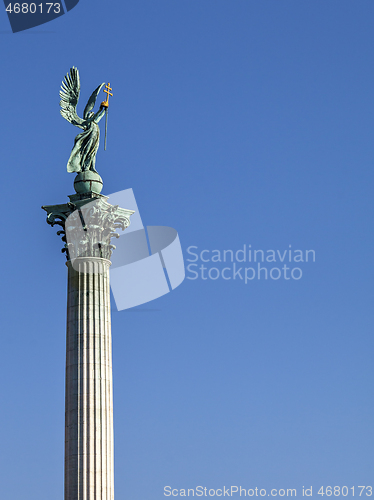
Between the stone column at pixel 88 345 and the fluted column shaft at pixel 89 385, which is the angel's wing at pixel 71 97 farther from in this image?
the fluted column shaft at pixel 89 385

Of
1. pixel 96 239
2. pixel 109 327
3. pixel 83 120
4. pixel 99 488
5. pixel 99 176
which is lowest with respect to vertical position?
pixel 99 488

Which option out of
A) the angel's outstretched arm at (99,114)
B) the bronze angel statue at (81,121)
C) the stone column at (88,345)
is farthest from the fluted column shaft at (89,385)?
the angel's outstretched arm at (99,114)

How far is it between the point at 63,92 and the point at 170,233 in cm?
1050

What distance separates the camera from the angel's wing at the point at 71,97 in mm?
51469

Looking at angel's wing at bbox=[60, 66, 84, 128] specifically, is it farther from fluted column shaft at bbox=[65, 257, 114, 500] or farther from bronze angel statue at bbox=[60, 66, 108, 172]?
fluted column shaft at bbox=[65, 257, 114, 500]

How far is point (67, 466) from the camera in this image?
44.9 m

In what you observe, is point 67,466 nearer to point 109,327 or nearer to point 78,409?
point 78,409

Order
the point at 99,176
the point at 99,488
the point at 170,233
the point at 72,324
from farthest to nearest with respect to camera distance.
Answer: the point at 170,233 → the point at 99,176 → the point at 72,324 → the point at 99,488

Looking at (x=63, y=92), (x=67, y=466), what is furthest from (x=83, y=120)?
(x=67, y=466)

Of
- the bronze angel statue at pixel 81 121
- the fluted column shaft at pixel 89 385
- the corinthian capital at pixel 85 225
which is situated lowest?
the fluted column shaft at pixel 89 385

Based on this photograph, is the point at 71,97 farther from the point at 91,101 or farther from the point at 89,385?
the point at 89,385

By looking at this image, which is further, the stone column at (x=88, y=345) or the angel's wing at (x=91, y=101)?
the angel's wing at (x=91, y=101)

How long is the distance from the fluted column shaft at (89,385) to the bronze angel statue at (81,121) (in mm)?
5883

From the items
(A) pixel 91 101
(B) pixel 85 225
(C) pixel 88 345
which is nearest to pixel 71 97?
(A) pixel 91 101
